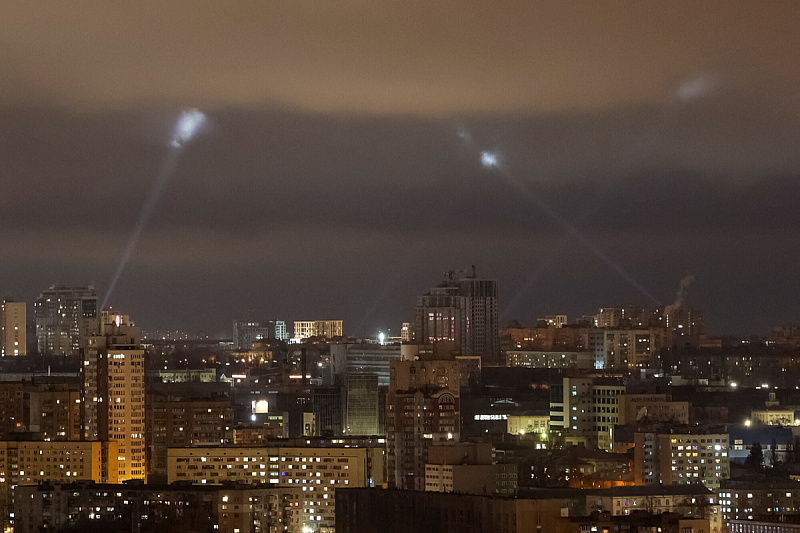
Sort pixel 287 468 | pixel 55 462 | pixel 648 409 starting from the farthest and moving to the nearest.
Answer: pixel 648 409 → pixel 55 462 → pixel 287 468

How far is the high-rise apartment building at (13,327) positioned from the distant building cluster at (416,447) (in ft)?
69.9

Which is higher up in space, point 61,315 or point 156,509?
point 61,315

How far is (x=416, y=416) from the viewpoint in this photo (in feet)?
184

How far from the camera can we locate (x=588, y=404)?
6556cm

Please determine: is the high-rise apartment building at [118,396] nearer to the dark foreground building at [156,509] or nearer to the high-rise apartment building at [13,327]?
the dark foreground building at [156,509]

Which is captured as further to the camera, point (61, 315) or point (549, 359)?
point (61, 315)

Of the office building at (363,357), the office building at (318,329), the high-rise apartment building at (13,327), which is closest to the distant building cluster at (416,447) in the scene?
the office building at (363,357)

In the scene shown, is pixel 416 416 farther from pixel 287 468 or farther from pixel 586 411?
pixel 586 411

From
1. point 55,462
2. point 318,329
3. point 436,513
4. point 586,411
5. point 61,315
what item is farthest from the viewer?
point 318,329

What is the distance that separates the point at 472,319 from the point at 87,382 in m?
48.6

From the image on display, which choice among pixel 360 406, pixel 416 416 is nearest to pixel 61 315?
pixel 360 406

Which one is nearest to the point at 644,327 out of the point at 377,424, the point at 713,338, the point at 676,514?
the point at 713,338

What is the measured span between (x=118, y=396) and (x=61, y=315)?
55.7 metres

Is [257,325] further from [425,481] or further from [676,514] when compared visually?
[676,514]
